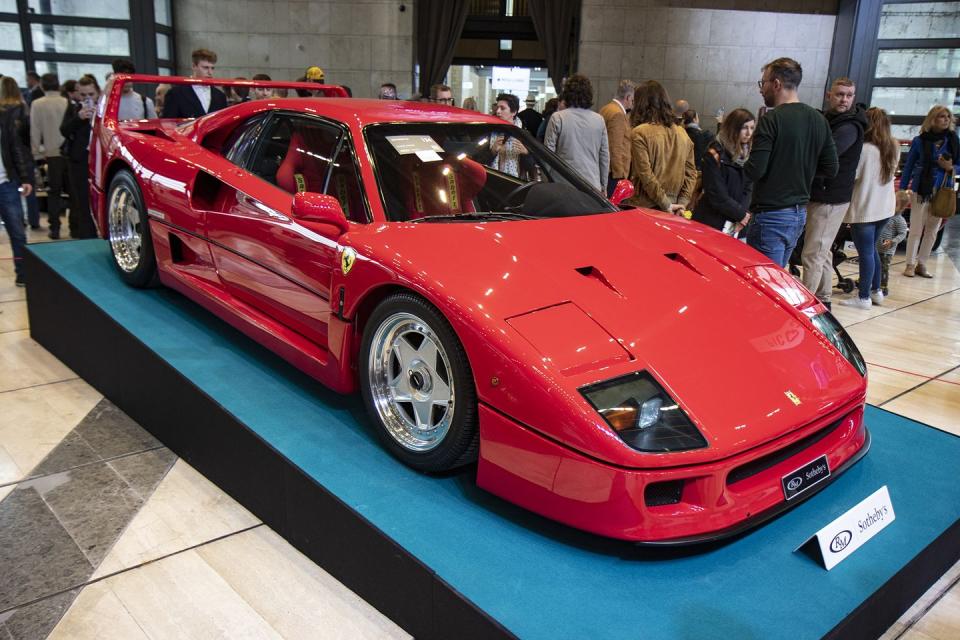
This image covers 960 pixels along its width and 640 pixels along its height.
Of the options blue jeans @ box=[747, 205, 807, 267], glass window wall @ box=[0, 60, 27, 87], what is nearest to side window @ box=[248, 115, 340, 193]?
blue jeans @ box=[747, 205, 807, 267]

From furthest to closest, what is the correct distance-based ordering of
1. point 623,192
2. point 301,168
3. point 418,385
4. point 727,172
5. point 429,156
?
point 727,172 → point 623,192 → point 301,168 → point 429,156 → point 418,385

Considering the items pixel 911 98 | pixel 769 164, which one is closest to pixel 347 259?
pixel 769 164

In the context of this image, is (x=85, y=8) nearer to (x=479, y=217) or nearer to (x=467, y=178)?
(x=467, y=178)

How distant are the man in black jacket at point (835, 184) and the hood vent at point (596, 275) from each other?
10.1ft

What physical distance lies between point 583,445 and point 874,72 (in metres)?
13.8

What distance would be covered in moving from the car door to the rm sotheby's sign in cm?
167

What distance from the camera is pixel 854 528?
6.49 ft

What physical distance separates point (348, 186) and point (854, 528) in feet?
6.36

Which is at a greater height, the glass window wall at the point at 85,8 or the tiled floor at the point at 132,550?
the glass window wall at the point at 85,8

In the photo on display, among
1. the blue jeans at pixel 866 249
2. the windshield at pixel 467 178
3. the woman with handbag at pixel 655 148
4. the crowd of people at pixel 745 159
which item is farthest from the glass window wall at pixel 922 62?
the windshield at pixel 467 178

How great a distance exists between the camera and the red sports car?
1851 millimetres

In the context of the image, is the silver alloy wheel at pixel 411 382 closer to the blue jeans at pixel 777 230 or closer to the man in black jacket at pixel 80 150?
the blue jeans at pixel 777 230

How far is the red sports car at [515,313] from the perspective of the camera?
185cm

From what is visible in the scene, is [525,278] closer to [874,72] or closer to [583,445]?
[583,445]
